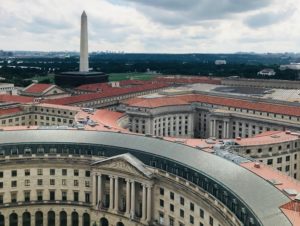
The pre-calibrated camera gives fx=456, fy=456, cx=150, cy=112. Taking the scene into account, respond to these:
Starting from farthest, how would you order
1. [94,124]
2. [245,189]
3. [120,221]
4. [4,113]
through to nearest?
[4,113]
[94,124]
[120,221]
[245,189]

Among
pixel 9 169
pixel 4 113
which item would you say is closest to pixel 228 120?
pixel 4 113

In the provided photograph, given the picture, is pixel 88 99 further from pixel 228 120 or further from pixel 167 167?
pixel 167 167

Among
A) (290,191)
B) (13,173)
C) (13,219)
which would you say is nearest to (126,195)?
(13,173)

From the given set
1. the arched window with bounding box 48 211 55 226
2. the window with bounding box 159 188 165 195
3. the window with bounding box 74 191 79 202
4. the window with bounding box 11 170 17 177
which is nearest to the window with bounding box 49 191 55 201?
the arched window with bounding box 48 211 55 226

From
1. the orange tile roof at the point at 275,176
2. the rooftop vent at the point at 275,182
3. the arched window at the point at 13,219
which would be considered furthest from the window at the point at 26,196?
the rooftop vent at the point at 275,182

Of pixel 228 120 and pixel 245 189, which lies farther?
pixel 228 120

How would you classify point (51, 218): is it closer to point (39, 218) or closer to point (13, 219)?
point (39, 218)

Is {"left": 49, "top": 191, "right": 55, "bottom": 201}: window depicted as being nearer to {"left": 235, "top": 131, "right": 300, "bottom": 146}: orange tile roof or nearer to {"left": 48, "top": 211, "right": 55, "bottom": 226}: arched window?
{"left": 48, "top": 211, "right": 55, "bottom": 226}: arched window
